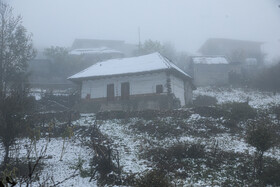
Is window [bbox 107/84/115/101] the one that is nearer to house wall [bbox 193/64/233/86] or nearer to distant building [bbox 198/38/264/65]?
house wall [bbox 193/64/233/86]

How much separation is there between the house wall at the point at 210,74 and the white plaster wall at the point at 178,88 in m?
13.7

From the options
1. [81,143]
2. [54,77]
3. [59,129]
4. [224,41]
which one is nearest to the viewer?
[81,143]

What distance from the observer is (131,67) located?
25.4 meters

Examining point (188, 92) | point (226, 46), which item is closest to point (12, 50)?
point (188, 92)

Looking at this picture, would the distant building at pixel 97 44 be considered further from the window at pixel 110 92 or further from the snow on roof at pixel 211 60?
the window at pixel 110 92

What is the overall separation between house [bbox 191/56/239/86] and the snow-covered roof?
13774mm


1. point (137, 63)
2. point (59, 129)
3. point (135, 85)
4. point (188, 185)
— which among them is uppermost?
point (137, 63)

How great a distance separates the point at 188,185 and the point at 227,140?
5.65 m

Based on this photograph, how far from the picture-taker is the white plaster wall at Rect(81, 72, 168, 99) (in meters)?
23.4

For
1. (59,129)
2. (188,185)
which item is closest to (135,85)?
(59,129)

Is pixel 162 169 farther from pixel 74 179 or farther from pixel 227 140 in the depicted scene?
pixel 227 140

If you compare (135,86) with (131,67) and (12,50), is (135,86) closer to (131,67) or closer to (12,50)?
(131,67)

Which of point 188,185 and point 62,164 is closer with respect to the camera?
point 188,185

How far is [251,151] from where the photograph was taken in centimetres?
1182
